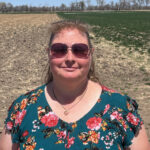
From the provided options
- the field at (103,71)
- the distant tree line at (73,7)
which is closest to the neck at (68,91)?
the field at (103,71)

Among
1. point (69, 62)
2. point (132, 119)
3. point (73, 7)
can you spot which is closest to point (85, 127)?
point (132, 119)

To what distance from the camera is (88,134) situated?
191 cm

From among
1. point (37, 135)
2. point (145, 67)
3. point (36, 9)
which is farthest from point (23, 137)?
point (36, 9)

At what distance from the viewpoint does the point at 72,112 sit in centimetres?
203

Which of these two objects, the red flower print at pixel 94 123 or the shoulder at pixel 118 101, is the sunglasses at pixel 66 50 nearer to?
the shoulder at pixel 118 101

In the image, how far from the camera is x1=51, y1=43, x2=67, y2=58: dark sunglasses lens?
2.01 meters

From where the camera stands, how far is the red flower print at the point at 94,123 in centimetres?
192

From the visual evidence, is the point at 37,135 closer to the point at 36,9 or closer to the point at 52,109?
the point at 52,109

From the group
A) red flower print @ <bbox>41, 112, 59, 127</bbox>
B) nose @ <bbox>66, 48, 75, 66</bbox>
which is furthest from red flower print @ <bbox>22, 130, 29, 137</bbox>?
nose @ <bbox>66, 48, 75, 66</bbox>

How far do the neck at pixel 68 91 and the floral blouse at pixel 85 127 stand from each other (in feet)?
0.40

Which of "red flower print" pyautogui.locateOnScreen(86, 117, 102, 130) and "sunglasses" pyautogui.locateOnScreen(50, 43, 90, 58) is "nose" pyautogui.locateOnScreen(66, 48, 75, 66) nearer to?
"sunglasses" pyautogui.locateOnScreen(50, 43, 90, 58)

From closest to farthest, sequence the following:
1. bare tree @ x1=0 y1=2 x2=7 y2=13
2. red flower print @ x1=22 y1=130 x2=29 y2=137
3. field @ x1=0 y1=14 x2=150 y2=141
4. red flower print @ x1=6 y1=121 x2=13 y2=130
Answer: red flower print @ x1=22 y1=130 x2=29 y2=137
red flower print @ x1=6 y1=121 x2=13 y2=130
field @ x1=0 y1=14 x2=150 y2=141
bare tree @ x1=0 y1=2 x2=7 y2=13

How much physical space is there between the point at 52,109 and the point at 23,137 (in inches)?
10.5

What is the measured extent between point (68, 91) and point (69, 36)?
377mm
